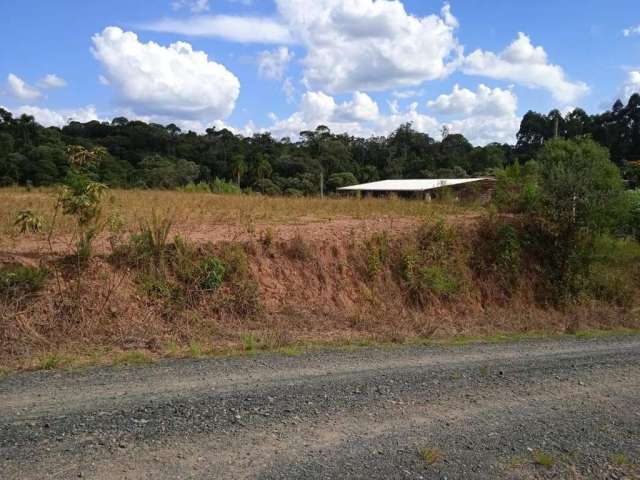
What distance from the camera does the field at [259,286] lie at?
26.7 ft

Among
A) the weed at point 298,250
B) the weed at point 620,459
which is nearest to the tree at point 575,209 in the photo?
the weed at point 298,250

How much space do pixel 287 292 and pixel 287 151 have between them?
62.1m

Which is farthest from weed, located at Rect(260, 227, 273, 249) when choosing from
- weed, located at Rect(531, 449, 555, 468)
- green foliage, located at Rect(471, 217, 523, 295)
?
weed, located at Rect(531, 449, 555, 468)

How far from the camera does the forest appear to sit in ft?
157

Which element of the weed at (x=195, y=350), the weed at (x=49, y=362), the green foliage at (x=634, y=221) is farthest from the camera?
the green foliage at (x=634, y=221)

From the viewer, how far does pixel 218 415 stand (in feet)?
16.1

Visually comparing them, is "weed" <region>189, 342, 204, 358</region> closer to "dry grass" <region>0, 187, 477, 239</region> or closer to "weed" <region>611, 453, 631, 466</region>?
"dry grass" <region>0, 187, 477, 239</region>

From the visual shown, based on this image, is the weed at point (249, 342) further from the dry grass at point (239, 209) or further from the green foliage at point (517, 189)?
the green foliage at point (517, 189)

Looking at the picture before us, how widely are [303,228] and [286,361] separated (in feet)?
20.2

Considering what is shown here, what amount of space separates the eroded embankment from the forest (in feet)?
101

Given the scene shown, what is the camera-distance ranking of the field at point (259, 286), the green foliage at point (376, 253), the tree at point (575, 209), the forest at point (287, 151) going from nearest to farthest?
the field at point (259, 286)
the green foliage at point (376, 253)
the tree at point (575, 209)
the forest at point (287, 151)

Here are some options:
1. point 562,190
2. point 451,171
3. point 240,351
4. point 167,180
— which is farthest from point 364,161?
point 240,351

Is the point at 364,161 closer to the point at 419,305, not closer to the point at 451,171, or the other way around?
the point at 451,171

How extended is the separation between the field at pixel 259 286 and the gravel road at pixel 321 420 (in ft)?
4.41
